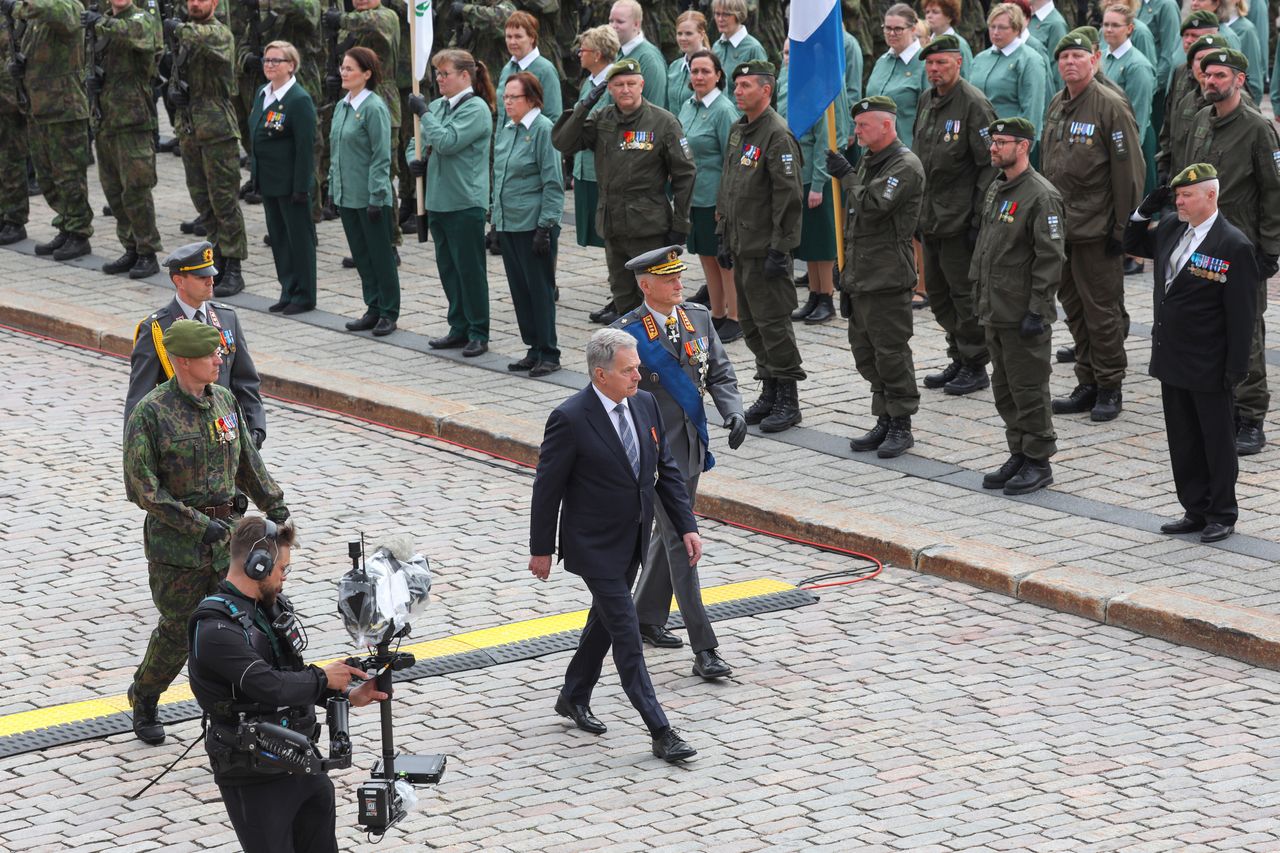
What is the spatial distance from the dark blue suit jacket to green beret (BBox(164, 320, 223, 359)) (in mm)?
1475

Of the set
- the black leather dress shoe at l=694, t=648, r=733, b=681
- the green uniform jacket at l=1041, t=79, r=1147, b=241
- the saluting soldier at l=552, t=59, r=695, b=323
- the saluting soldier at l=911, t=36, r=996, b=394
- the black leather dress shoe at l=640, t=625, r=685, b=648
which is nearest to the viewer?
the black leather dress shoe at l=694, t=648, r=733, b=681

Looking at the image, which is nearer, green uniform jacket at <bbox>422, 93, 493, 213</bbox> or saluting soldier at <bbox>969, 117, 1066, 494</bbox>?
saluting soldier at <bbox>969, 117, 1066, 494</bbox>

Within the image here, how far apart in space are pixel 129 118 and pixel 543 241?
5.07 m

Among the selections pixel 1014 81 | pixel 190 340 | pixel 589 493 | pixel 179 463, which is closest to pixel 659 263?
pixel 589 493

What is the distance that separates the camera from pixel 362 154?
15219 mm

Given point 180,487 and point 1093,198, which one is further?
point 1093,198

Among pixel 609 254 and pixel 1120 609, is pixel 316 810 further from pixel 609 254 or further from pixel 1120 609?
pixel 609 254

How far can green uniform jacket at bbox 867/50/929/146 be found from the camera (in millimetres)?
15297

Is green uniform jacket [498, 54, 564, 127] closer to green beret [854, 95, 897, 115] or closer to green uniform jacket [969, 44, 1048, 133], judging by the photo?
green uniform jacket [969, 44, 1048, 133]

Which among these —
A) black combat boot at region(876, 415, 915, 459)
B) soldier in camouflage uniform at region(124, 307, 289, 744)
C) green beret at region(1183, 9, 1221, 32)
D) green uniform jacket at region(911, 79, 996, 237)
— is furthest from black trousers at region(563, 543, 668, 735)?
green beret at region(1183, 9, 1221, 32)

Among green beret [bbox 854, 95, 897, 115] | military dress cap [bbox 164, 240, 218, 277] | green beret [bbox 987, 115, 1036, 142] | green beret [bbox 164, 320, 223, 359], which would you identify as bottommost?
green beret [bbox 164, 320, 223, 359]

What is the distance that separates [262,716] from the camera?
6.41 m

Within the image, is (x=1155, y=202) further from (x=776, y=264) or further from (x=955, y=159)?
(x=776, y=264)

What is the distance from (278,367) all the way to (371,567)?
27.5 ft
